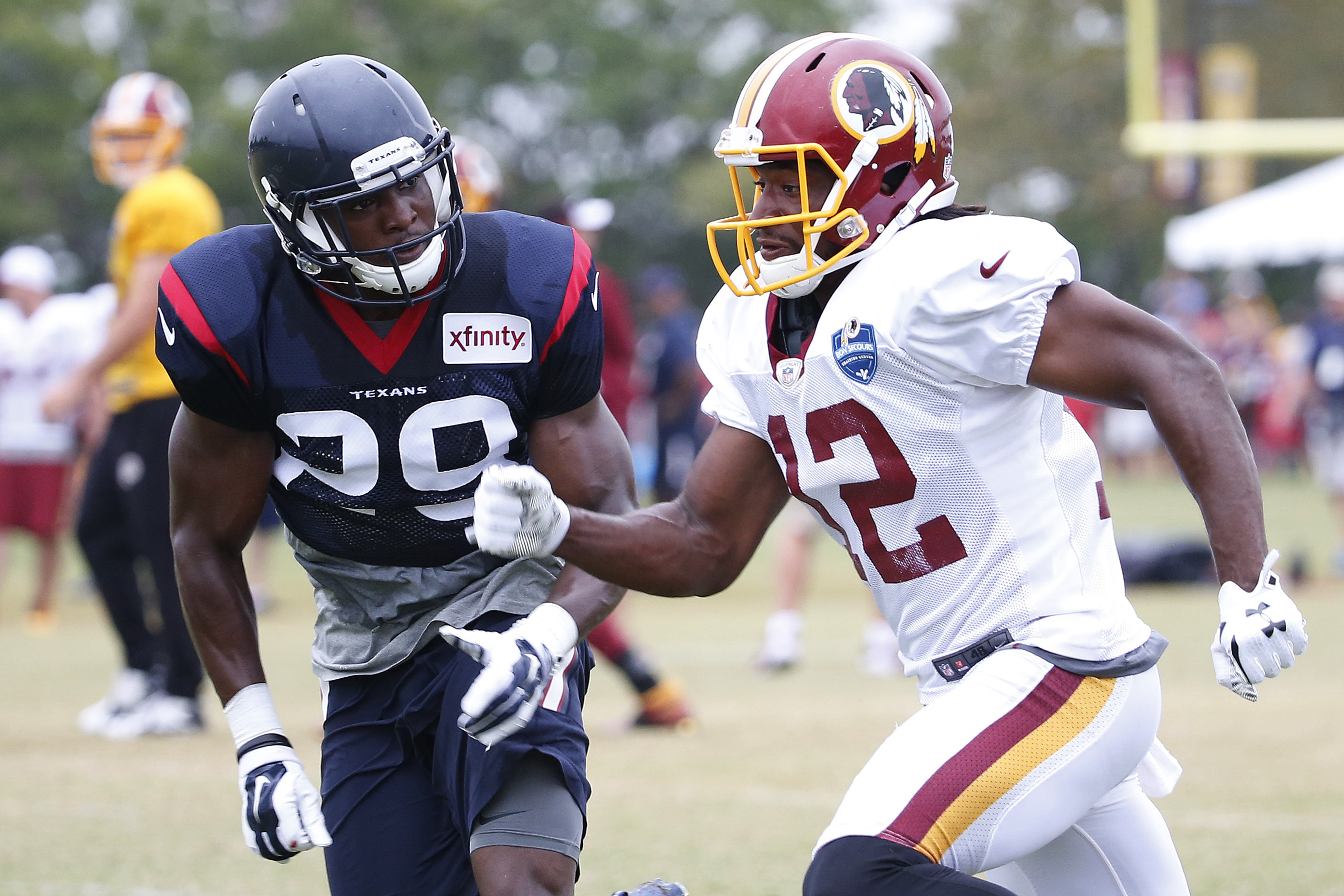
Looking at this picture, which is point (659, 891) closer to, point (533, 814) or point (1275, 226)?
point (533, 814)

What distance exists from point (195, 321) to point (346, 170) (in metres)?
0.37

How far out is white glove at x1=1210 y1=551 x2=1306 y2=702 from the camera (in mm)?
2398

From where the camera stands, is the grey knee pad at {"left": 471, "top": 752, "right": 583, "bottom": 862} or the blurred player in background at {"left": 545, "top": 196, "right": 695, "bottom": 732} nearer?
the grey knee pad at {"left": 471, "top": 752, "right": 583, "bottom": 862}

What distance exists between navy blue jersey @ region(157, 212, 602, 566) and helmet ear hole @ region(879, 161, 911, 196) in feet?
1.82

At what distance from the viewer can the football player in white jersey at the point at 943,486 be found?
2.52 metres

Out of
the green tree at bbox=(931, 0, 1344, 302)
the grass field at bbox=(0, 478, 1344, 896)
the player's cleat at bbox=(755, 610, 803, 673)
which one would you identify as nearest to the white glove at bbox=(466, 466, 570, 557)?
the grass field at bbox=(0, 478, 1344, 896)

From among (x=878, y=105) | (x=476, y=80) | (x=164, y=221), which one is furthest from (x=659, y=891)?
(x=476, y=80)

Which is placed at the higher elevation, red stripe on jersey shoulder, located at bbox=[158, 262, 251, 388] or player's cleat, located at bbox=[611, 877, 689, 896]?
red stripe on jersey shoulder, located at bbox=[158, 262, 251, 388]

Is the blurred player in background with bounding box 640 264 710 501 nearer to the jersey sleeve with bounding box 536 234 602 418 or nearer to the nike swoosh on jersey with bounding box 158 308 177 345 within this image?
the jersey sleeve with bounding box 536 234 602 418

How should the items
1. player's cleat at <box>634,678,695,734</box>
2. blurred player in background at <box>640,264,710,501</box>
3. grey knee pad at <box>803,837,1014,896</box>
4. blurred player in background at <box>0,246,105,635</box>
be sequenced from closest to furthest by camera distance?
grey knee pad at <box>803,837,1014,896</box> < player's cleat at <box>634,678,695,734</box> < blurred player in background at <box>0,246,105,635</box> < blurred player in background at <box>640,264,710,501</box>

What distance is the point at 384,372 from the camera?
2.91 metres

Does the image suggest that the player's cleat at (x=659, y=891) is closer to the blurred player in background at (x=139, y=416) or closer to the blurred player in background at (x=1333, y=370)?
the blurred player in background at (x=139, y=416)

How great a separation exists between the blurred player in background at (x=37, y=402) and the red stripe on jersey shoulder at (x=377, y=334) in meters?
7.26

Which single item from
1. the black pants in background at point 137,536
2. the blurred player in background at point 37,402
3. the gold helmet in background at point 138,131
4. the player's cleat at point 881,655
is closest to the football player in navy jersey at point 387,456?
the black pants in background at point 137,536
